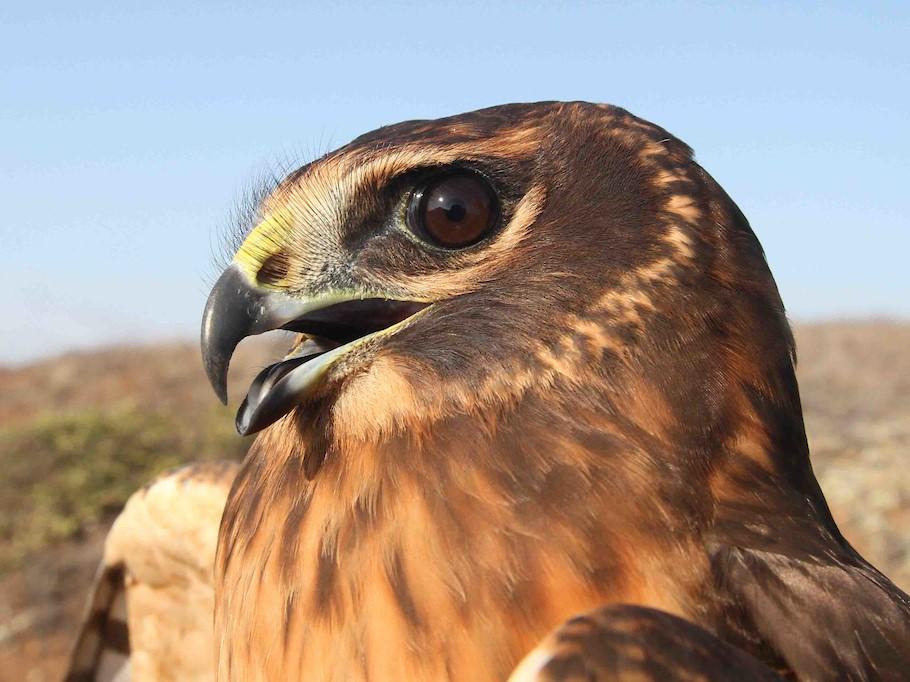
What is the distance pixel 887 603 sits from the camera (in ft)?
7.46

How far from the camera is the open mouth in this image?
2453 millimetres

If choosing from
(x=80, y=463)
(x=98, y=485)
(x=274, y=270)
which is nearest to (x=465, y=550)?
(x=274, y=270)

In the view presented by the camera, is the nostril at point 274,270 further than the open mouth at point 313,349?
Yes

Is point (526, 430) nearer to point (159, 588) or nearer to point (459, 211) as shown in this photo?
point (459, 211)

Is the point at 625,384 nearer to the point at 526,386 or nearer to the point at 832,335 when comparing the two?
the point at 526,386

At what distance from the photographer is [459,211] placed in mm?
2502

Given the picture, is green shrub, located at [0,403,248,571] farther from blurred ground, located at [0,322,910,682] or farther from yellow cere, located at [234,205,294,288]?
yellow cere, located at [234,205,294,288]

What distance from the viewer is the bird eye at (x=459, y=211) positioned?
2.51m

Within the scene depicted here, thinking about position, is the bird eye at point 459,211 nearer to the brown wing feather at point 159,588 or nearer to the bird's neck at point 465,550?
the bird's neck at point 465,550

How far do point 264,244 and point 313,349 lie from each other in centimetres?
33

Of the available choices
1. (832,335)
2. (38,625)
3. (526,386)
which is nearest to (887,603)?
(526,386)

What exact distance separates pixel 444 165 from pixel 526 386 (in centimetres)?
64

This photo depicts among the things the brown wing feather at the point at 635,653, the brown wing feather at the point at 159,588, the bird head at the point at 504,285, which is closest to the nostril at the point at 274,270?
the bird head at the point at 504,285

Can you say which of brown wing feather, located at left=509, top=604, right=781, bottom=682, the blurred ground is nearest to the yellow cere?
brown wing feather, located at left=509, top=604, right=781, bottom=682
